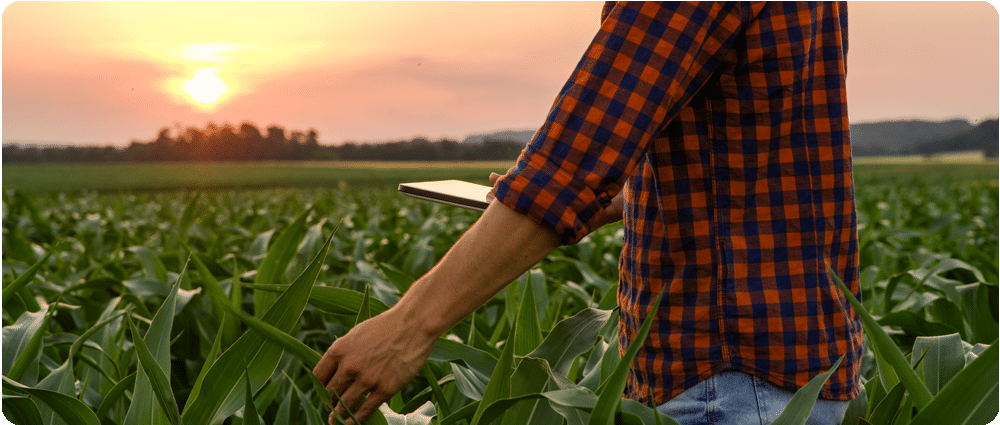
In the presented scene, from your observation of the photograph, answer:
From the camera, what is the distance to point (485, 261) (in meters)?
0.70

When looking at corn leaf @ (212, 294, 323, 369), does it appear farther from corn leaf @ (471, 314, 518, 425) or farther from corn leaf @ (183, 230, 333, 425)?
corn leaf @ (471, 314, 518, 425)

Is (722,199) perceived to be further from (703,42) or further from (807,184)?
(703,42)

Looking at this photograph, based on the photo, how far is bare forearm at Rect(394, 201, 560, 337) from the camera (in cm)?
69

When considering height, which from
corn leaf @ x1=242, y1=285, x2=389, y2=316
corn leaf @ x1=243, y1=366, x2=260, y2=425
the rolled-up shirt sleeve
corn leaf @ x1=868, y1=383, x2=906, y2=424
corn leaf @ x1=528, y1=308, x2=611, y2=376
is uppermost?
the rolled-up shirt sleeve

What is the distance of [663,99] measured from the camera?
2.27 feet

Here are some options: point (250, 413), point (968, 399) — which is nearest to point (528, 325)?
point (250, 413)

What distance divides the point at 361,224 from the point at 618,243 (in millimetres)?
1779

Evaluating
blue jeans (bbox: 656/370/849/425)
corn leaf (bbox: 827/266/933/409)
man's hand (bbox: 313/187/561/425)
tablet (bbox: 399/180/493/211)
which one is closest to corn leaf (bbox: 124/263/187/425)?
man's hand (bbox: 313/187/561/425)

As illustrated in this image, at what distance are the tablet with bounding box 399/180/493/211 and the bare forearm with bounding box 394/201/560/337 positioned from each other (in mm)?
233

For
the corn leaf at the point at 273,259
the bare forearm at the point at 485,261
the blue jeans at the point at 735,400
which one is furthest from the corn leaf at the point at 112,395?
the blue jeans at the point at 735,400

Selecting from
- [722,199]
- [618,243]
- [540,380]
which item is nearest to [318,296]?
[540,380]

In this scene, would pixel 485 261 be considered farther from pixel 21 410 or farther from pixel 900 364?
pixel 21 410

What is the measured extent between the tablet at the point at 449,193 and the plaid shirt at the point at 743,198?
251 mm

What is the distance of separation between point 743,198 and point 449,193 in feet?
1.49
